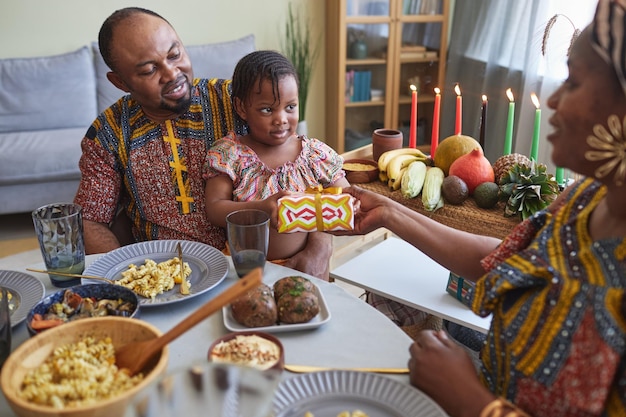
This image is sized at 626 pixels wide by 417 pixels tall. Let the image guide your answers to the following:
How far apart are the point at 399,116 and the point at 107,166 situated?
11.4 feet

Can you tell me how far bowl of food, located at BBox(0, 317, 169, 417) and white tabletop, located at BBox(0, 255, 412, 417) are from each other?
0.12m

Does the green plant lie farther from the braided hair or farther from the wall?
the braided hair

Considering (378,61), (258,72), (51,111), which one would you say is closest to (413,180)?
(258,72)

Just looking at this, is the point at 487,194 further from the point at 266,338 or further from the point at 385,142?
the point at 266,338

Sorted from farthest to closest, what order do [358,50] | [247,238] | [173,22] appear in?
1. [358,50]
2. [173,22]
3. [247,238]

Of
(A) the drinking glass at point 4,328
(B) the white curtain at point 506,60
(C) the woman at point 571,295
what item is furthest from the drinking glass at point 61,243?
(B) the white curtain at point 506,60

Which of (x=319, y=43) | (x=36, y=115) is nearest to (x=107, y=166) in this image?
(x=36, y=115)

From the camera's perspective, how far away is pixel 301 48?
4.66 meters

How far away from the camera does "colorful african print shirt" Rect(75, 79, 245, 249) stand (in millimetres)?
1838

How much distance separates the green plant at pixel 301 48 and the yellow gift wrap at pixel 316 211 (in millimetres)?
3351

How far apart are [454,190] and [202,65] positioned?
8.89 ft

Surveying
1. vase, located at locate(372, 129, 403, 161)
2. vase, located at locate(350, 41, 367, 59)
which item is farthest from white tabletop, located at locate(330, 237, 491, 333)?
vase, located at locate(350, 41, 367, 59)

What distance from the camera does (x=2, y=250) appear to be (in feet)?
11.4

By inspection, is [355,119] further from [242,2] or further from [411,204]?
[411,204]
